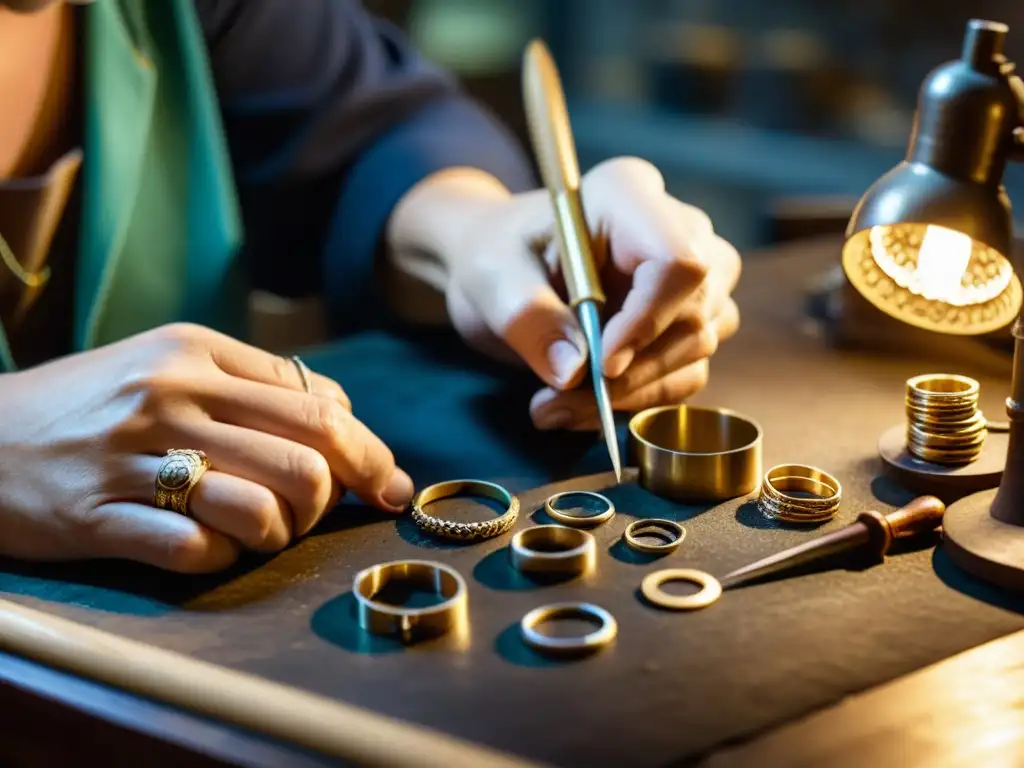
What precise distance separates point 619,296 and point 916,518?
318mm

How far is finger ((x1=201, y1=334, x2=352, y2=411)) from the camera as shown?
762 millimetres

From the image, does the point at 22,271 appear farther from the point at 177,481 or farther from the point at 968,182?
the point at 968,182

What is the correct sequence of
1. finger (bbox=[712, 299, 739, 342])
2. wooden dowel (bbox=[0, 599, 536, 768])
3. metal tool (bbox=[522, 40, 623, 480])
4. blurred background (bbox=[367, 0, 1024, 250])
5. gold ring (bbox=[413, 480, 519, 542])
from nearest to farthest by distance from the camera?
wooden dowel (bbox=[0, 599, 536, 768]) → gold ring (bbox=[413, 480, 519, 542]) → metal tool (bbox=[522, 40, 623, 480]) → finger (bbox=[712, 299, 739, 342]) → blurred background (bbox=[367, 0, 1024, 250])

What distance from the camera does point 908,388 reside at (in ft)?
2.58

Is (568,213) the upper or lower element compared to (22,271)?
upper

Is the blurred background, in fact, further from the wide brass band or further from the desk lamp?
the desk lamp

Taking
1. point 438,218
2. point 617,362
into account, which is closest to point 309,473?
point 617,362

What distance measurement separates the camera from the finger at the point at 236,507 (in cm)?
68

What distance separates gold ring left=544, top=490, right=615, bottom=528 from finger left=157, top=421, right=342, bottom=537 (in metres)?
0.14

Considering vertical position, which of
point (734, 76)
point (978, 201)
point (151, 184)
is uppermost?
point (978, 201)

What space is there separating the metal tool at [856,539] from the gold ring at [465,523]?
141 mm

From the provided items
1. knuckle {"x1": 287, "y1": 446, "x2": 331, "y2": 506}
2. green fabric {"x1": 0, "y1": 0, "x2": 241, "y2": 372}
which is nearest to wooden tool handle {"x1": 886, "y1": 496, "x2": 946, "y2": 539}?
knuckle {"x1": 287, "y1": 446, "x2": 331, "y2": 506}

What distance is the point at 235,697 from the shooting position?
1.80 feet

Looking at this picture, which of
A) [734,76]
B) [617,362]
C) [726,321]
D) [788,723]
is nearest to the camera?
[788,723]
